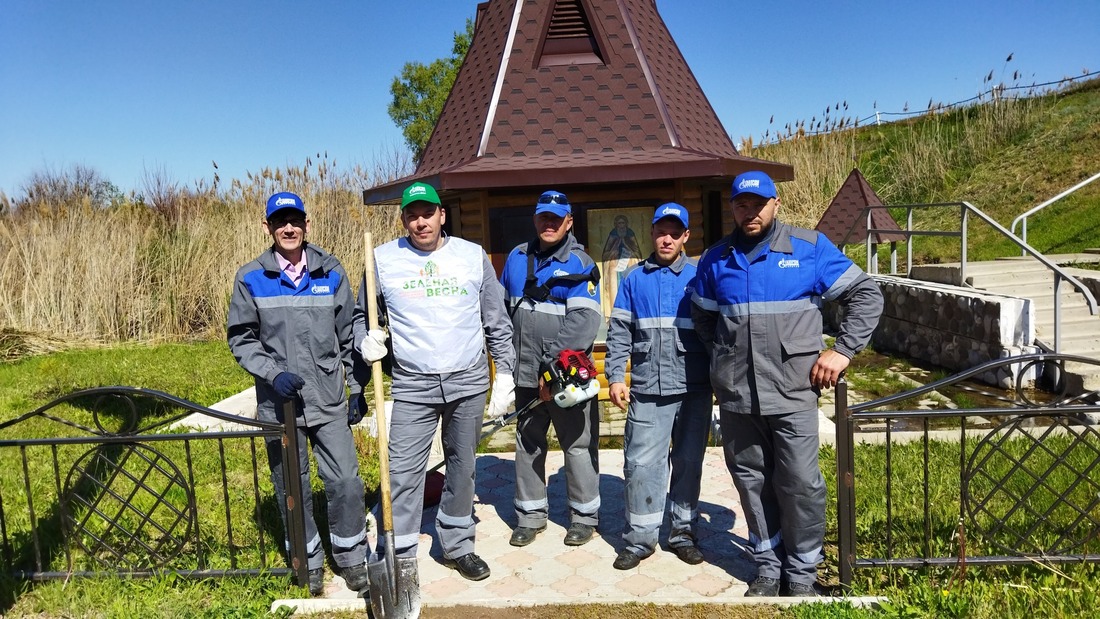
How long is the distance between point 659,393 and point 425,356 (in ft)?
4.00

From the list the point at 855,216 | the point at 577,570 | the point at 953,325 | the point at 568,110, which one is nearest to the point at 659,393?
the point at 577,570

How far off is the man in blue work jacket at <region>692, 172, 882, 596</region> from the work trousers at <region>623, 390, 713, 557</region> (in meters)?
0.40

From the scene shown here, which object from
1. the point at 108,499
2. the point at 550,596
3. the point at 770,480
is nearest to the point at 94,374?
the point at 108,499

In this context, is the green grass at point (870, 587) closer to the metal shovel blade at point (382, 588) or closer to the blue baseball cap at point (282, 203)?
the metal shovel blade at point (382, 588)

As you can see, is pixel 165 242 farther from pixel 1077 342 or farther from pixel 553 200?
pixel 1077 342

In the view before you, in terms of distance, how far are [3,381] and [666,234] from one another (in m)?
9.68

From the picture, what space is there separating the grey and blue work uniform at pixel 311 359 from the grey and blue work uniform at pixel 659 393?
1.41 meters

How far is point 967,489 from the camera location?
3.76 m

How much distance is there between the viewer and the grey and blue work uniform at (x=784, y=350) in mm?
3457

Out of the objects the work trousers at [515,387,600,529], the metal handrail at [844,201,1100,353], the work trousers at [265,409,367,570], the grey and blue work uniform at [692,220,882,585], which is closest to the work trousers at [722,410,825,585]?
the grey and blue work uniform at [692,220,882,585]

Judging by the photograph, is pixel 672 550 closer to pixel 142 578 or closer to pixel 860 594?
pixel 860 594

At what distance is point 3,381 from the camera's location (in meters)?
9.77

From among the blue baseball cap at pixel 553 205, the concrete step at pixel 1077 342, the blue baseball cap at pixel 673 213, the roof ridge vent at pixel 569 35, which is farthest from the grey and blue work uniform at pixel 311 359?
the concrete step at pixel 1077 342

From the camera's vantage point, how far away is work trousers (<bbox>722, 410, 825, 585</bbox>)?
3508mm
